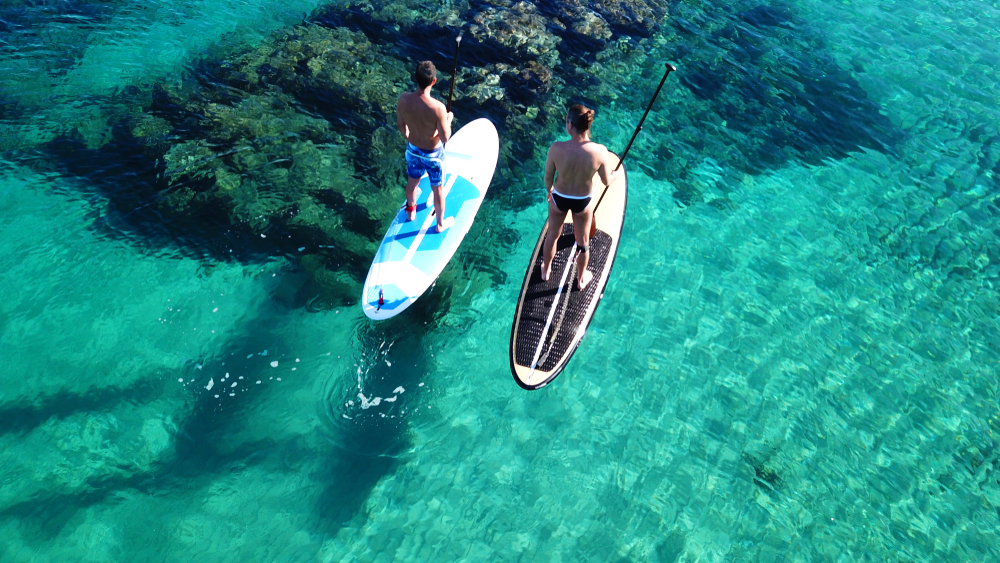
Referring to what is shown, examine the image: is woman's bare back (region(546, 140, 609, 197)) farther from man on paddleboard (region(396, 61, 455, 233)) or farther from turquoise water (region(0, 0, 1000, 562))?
turquoise water (region(0, 0, 1000, 562))

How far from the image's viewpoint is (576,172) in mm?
6840

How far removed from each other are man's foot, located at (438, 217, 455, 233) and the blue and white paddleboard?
56 mm

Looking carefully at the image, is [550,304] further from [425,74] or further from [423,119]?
[425,74]

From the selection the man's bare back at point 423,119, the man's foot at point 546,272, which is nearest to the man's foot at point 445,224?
the man's bare back at point 423,119

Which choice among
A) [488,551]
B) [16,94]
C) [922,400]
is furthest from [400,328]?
[16,94]

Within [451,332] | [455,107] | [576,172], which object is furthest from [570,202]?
[455,107]

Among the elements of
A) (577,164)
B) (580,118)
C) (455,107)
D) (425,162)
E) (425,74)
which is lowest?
(455,107)

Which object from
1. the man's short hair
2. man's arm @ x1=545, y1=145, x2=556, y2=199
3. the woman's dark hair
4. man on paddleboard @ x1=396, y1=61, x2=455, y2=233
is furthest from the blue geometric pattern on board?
the woman's dark hair

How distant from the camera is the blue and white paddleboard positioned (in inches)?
312

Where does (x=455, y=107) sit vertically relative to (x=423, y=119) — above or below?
below

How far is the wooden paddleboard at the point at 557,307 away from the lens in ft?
24.8

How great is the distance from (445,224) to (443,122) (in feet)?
5.86

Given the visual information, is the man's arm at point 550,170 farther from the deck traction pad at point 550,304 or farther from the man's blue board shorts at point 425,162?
the man's blue board shorts at point 425,162

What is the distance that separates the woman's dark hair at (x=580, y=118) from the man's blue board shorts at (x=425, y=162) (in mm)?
2168
